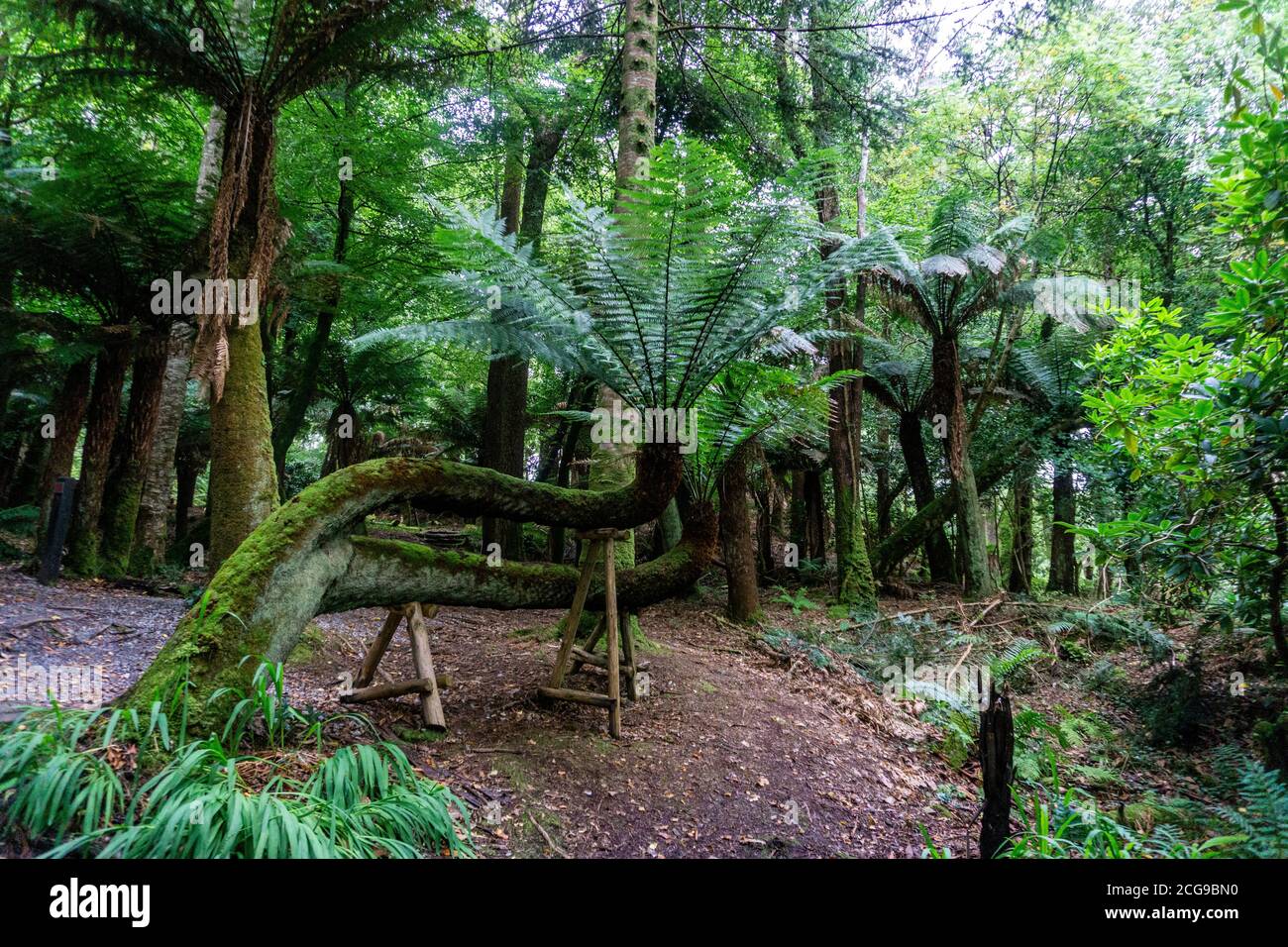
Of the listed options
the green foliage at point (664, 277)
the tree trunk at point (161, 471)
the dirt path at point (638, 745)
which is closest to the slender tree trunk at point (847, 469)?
the dirt path at point (638, 745)

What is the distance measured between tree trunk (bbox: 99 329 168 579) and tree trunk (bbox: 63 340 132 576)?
13 centimetres

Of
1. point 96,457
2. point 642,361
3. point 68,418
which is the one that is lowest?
point 96,457

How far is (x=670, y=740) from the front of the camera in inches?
134

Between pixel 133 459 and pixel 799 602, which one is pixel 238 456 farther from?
pixel 799 602

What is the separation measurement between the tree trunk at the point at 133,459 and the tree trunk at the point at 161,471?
Result: 0.13m

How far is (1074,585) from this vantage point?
10734 millimetres

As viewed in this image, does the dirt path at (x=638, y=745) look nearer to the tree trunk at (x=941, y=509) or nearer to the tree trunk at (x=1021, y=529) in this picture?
the tree trunk at (x=941, y=509)

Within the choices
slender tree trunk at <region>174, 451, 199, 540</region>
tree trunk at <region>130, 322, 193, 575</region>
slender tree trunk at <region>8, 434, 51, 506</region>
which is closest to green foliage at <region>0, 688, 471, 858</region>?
tree trunk at <region>130, 322, 193, 575</region>

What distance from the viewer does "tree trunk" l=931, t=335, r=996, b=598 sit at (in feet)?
27.4

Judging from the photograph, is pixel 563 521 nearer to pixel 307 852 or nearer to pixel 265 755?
pixel 265 755

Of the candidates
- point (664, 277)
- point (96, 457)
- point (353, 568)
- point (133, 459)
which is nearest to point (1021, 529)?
point (664, 277)

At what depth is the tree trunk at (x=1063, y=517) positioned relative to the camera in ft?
30.0

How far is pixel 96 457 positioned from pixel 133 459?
0.95 ft
